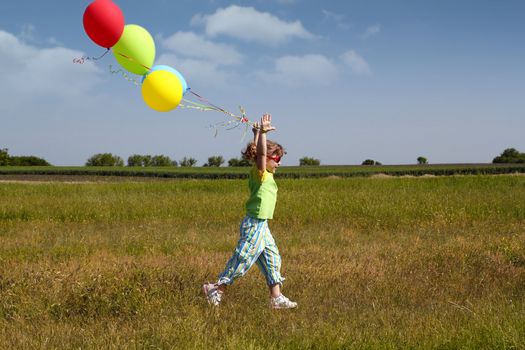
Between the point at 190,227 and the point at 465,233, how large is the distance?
6.36 meters

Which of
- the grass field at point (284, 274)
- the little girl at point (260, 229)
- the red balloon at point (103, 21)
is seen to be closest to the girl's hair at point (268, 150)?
the little girl at point (260, 229)

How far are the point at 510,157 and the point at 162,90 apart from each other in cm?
6220

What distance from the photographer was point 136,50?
6.14 m

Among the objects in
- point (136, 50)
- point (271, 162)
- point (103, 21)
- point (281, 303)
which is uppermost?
point (103, 21)

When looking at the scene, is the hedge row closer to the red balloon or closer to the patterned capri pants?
Result: the patterned capri pants

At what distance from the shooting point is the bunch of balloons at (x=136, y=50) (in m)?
5.87

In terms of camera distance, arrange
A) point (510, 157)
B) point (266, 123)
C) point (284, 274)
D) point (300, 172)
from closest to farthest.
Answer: point (266, 123)
point (284, 274)
point (300, 172)
point (510, 157)

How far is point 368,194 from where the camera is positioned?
1773 centimetres

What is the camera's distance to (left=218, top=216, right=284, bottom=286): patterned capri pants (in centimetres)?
584

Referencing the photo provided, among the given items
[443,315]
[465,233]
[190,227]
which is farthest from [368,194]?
[443,315]

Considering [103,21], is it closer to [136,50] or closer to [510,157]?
[136,50]

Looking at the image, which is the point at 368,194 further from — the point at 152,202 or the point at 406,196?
the point at 152,202

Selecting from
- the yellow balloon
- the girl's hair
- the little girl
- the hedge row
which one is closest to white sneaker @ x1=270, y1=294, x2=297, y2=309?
the little girl

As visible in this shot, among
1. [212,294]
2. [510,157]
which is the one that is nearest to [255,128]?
[212,294]
